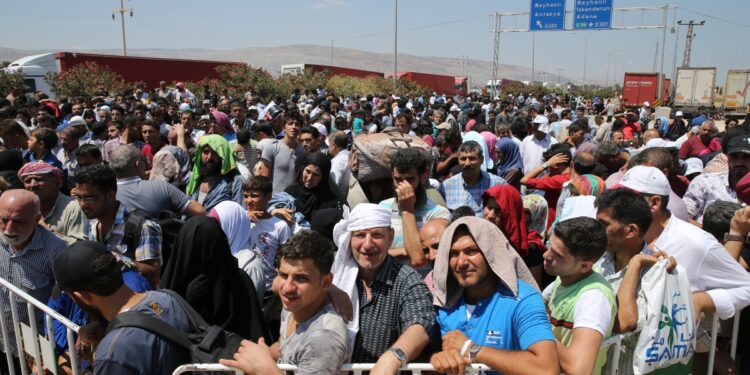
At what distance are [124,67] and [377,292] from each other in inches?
1213

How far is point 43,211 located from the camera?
13.4 ft

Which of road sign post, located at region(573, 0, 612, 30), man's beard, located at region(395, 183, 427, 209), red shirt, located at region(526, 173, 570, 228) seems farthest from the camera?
road sign post, located at region(573, 0, 612, 30)

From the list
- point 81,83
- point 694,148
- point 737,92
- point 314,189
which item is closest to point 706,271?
point 314,189

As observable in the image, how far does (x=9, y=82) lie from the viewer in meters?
18.2

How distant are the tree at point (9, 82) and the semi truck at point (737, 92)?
112 feet

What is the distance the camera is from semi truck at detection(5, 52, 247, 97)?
25.1 metres

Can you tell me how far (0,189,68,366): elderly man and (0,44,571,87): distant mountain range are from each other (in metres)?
120

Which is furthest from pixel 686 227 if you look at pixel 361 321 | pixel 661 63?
pixel 661 63

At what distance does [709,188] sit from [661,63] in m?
37.5

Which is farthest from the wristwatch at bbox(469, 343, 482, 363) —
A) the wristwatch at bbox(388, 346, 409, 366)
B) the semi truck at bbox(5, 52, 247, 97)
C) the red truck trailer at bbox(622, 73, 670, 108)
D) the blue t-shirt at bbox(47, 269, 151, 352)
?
the red truck trailer at bbox(622, 73, 670, 108)

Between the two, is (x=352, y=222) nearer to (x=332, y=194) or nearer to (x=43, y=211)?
(x=332, y=194)

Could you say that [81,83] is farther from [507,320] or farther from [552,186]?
[507,320]

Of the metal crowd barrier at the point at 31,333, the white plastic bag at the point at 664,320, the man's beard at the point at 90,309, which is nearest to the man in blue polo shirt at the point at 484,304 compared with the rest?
the white plastic bag at the point at 664,320

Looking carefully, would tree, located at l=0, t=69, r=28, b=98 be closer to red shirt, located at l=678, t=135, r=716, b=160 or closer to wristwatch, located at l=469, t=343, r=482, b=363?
red shirt, located at l=678, t=135, r=716, b=160
